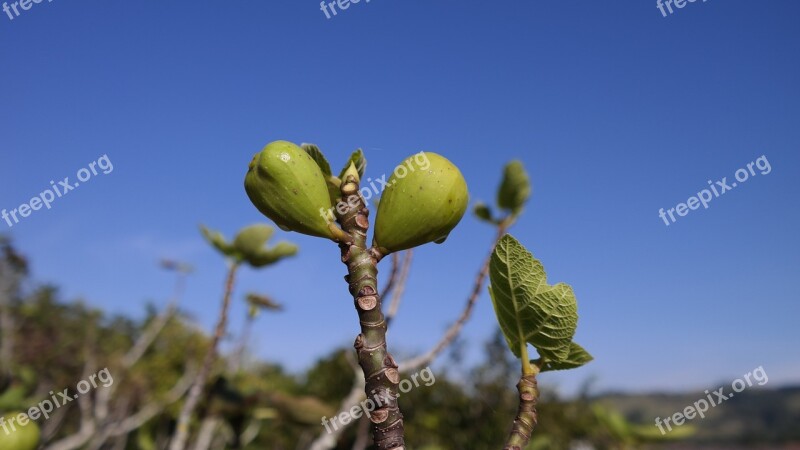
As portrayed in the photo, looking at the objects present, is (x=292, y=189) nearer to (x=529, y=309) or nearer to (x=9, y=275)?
(x=529, y=309)

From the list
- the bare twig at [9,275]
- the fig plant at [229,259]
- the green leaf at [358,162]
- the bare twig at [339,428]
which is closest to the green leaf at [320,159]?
the green leaf at [358,162]

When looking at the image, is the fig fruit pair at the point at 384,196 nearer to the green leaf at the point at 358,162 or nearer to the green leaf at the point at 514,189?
the green leaf at the point at 358,162

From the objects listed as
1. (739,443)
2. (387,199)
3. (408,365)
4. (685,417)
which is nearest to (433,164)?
(387,199)

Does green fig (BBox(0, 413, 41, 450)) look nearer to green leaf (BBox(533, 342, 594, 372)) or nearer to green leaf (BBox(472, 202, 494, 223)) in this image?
green leaf (BBox(533, 342, 594, 372))

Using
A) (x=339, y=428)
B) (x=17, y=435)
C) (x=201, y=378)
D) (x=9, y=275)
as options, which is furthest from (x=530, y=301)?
(x=9, y=275)

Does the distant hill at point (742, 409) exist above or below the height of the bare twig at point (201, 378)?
below

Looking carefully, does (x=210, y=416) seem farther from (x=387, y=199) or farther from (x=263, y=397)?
(x=387, y=199)
